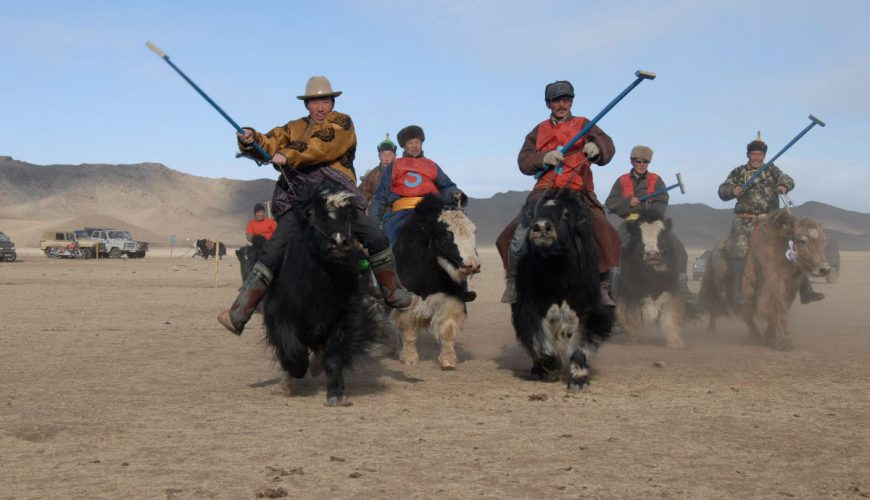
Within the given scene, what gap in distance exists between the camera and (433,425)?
5984 mm

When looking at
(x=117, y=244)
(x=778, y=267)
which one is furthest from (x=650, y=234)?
(x=117, y=244)

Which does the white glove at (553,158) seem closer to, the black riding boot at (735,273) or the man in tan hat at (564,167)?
the man in tan hat at (564,167)

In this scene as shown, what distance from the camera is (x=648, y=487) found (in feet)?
14.5

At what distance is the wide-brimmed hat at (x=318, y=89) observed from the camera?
24.5 feet

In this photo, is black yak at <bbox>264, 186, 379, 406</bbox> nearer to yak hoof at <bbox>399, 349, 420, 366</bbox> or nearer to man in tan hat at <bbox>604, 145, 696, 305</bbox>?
yak hoof at <bbox>399, 349, 420, 366</bbox>

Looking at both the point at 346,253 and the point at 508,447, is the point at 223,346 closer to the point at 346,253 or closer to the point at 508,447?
the point at 346,253

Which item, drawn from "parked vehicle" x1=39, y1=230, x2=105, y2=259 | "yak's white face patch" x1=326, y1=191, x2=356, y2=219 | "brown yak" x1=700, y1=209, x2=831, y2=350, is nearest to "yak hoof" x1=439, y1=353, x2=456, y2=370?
"yak's white face patch" x1=326, y1=191, x2=356, y2=219

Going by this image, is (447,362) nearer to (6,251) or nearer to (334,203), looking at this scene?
(334,203)

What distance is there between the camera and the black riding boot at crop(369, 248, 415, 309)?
24.1 feet

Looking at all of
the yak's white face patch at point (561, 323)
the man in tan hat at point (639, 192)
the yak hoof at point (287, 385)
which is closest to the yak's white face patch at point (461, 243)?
the yak's white face patch at point (561, 323)

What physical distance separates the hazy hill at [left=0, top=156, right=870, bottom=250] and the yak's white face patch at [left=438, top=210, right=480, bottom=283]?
89.4 metres

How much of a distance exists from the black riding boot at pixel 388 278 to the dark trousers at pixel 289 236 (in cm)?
9

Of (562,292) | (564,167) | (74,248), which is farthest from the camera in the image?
(74,248)

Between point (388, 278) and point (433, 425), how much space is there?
5.75ft
